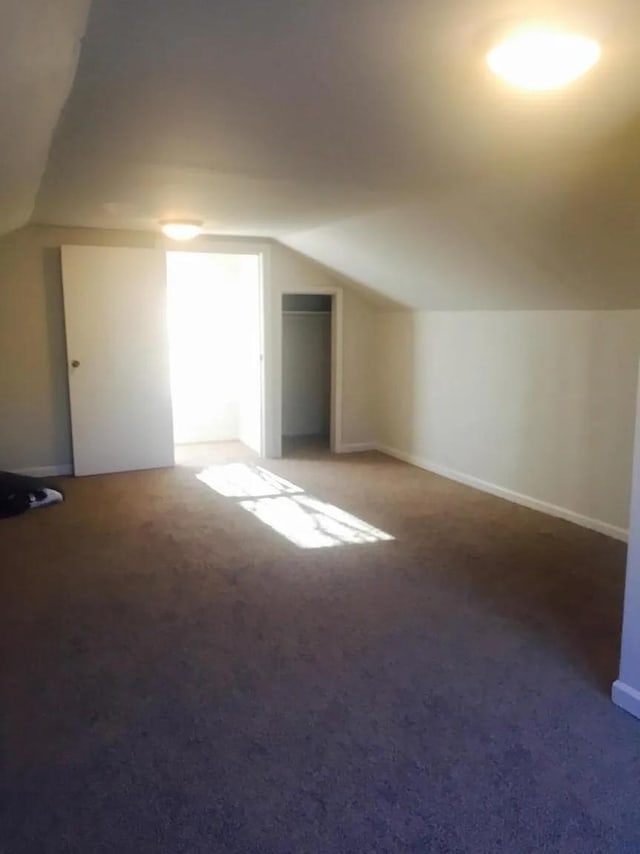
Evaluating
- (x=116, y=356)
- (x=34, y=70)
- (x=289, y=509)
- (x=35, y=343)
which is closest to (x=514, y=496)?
(x=289, y=509)

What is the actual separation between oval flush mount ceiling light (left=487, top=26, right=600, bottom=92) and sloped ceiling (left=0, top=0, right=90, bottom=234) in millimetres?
1059

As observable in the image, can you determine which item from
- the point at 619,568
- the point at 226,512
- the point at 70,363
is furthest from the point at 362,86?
the point at 70,363

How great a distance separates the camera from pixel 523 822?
1866mm

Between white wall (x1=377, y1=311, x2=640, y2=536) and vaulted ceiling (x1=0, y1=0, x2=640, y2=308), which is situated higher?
vaulted ceiling (x1=0, y1=0, x2=640, y2=308)

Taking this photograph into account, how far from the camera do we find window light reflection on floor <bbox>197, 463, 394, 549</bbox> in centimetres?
421

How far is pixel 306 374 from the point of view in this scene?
24.4 feet

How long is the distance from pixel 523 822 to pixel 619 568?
2136 mm

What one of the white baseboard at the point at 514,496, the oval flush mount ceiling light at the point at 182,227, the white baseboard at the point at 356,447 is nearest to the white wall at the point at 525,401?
the white baseboard at the point at 514,496

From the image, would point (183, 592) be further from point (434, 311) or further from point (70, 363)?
point (434, 311)

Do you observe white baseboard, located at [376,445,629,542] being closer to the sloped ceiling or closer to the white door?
the white door

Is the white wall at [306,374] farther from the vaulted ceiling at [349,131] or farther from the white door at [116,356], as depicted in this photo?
the vaulted ceiling at [349,131]

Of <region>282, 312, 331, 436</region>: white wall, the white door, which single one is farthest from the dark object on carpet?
<region>282, 312, 331, 436</region>: white wall

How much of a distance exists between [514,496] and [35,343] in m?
4.10

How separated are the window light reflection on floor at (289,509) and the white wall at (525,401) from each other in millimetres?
1324
